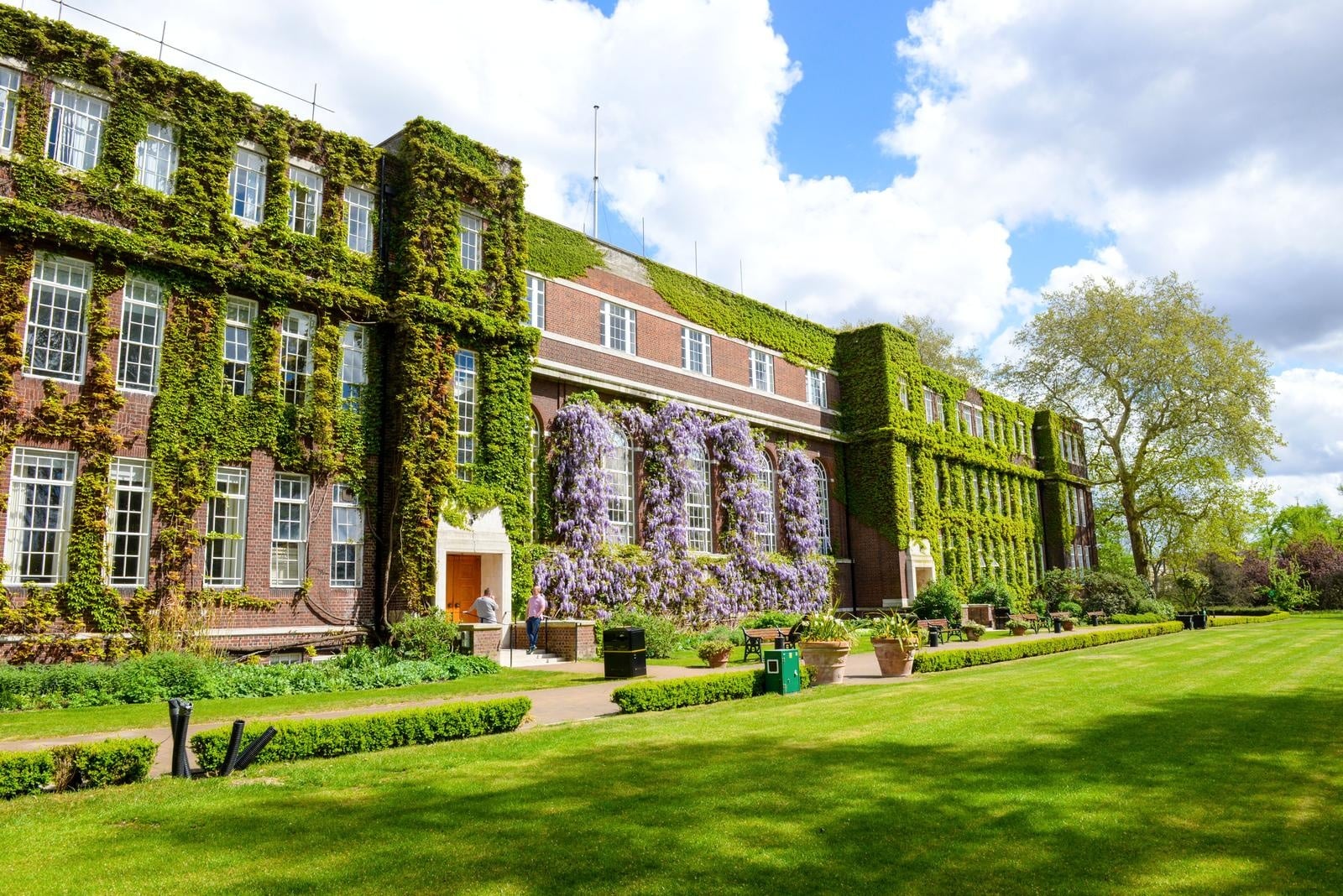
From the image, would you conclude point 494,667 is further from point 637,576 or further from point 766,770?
point 766,770

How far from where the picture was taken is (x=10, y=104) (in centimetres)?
1722

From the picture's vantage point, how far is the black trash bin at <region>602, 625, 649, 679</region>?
16.8 metres

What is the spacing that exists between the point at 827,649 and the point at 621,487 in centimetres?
1203

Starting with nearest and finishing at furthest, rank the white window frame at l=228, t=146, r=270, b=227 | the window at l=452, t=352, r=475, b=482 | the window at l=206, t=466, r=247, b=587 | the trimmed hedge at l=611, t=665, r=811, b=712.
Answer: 1. the trimmed hedge at l=611, t=665, r=811, b=712
2. the window at l=206, t=466, r=247, b=587
3. the white window frame at l=228, t=146, r=270, b=227
4. the window at l=452, t=352, r=475, b=482

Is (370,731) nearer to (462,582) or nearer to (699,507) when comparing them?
(462,582)

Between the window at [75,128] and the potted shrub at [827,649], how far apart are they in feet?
55.7

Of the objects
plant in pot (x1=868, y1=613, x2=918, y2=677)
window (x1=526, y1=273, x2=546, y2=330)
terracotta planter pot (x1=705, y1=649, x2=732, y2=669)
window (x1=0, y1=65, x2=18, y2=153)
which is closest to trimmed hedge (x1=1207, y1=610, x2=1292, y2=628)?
plant in pot (x1=868, y1=613, x2=918, y2=677)

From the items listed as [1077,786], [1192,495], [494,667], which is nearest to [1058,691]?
[1077,786]

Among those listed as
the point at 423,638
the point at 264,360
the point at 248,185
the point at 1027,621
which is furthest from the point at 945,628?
the point at 248,185

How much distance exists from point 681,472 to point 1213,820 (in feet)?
71.9

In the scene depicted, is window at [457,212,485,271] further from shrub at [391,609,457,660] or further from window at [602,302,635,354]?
shrub at [391,609,457,660]

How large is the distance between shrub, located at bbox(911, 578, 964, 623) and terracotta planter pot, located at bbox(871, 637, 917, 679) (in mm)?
17385

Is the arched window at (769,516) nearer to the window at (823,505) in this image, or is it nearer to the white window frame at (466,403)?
the window at (823,505)

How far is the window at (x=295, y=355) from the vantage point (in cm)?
2017
